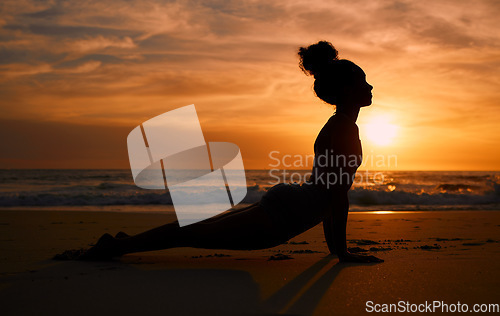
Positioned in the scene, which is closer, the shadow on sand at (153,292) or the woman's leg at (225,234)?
the shadow on sand at (153,292)

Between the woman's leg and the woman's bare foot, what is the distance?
0.91ft

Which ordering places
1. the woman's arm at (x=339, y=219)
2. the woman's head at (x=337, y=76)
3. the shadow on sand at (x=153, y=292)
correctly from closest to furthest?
the shadow on sand at (x=153, y=292)
the woman's arm at (x=339, y=219)
the woman's head at (x=337, y=76)

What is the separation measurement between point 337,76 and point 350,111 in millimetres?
310

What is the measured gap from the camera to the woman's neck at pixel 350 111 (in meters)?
3.60

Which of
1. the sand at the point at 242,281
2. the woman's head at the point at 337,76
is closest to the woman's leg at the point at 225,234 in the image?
the sand at the point at 242,281

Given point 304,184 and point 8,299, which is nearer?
point 8,299

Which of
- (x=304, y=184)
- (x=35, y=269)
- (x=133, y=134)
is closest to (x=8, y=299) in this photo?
(x=35, y=269)

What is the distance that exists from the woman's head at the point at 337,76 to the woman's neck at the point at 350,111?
28 millimetres

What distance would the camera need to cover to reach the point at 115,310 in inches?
90.4

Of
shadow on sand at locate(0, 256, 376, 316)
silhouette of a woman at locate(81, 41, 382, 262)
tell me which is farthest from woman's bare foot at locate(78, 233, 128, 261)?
shadow on sand at locate(0, 256, 376, 316)

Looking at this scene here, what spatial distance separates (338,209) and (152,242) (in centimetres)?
149

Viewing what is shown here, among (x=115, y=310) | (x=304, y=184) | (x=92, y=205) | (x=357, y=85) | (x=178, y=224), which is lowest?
(x=92, y=205)

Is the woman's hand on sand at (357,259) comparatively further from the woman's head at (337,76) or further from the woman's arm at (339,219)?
the woman's head at (337,76)

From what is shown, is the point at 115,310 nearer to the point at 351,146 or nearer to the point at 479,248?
the point at 351,146
